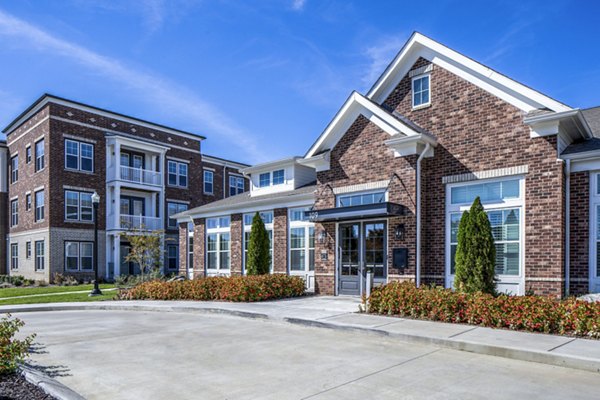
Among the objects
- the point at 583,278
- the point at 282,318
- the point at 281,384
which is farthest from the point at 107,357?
the point at 583,278

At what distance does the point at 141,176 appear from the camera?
105 ft

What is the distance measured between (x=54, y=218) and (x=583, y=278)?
27.6 meters

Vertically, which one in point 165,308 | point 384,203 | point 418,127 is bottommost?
point 165,308

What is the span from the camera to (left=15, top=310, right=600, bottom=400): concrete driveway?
5.64 m

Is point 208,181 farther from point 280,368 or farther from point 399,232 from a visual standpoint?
point 280,368

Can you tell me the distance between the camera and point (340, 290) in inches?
597

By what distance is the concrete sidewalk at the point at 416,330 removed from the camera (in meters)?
6.98

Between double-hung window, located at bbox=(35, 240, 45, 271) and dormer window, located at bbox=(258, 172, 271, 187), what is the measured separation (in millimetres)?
16517

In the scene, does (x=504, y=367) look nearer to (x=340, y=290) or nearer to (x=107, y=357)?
(x=107, y=357)

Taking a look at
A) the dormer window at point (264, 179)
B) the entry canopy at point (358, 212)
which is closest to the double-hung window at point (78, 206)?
the dormer window at point (264, 179)

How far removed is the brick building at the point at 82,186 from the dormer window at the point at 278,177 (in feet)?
31.8

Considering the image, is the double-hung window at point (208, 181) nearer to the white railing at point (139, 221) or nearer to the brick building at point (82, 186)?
the brick building at point (82, 186)

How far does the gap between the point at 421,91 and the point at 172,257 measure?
80.9 ft

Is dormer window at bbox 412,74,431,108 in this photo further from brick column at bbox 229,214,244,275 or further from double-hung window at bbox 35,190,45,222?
double-hung window at bbox 35,190,45,222
